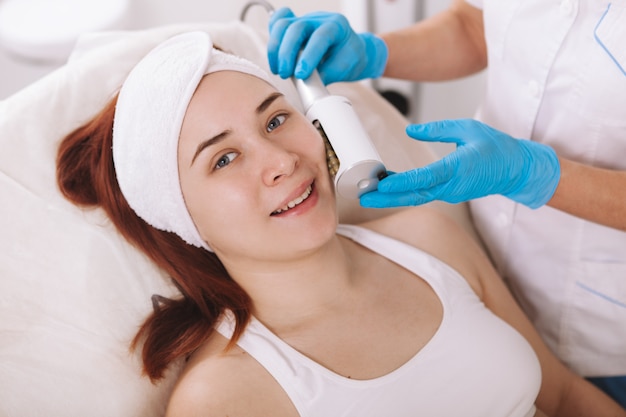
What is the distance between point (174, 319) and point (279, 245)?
304mm

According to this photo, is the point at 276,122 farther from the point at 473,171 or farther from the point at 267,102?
the point at 473,171

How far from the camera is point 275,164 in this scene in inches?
44.3

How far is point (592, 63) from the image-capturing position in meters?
1.24

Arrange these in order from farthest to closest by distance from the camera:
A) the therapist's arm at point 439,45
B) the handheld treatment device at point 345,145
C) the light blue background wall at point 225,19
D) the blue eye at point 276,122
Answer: the light blue background wall at point 225,19 < the therapist's arm at point 439,45 < the blue eye at point 276,122 < the handheld treatment device at point 345,145

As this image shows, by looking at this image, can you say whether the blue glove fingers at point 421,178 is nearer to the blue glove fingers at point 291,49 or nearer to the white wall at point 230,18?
the blue glove fingers at point 291,49

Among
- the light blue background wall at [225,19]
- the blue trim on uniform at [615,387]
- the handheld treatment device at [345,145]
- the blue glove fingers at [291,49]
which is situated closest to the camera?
the handheld treatment device at [345,145]

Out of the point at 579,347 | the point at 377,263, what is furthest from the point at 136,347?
the point at 579,347

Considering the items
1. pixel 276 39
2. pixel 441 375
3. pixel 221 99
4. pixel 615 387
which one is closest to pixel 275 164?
pixel 221 99

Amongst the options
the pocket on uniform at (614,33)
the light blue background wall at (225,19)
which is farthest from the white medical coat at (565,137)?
the light blue background wall at (225,19)

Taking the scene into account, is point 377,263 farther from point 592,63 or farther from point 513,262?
point 592,63

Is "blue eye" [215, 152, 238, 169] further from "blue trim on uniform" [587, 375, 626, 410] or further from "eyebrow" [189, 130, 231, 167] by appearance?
"blue trim on uniform" [587, 375, 626, 410]

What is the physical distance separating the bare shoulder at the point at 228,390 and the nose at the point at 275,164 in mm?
331

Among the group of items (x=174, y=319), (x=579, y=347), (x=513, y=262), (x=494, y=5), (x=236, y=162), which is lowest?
(x=579, y=347)

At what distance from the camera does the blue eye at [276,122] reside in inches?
48.0
